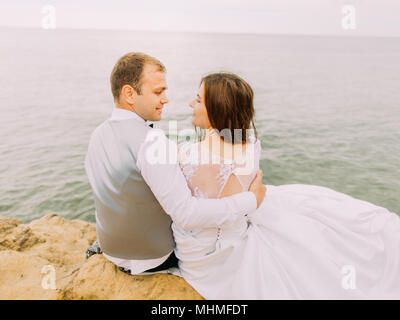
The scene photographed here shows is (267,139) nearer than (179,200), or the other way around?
Result: (179,200)

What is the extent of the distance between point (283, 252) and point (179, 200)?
1003mm

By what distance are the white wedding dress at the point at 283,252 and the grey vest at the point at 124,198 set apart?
27 cm

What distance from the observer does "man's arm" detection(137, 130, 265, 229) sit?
199cm

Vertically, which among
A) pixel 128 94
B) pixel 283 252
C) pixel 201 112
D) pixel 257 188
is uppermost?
pixel 128 94

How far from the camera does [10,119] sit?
48.6 feet

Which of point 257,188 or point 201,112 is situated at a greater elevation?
point 201,112

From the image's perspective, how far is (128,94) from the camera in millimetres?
2371

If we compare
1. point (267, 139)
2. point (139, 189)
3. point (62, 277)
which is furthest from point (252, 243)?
point (267, 139)

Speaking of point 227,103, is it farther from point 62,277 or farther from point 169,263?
point 62,277

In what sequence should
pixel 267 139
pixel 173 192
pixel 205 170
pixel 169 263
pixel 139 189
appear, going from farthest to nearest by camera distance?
pixel 267 139, pixel 169 263, pixel 205 170, pixel 139 189, pixel 173 192

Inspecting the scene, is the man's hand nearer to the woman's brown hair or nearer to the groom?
the groom

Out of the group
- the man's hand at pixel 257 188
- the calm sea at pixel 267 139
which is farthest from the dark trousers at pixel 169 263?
the calm sea at pixel 267 139
